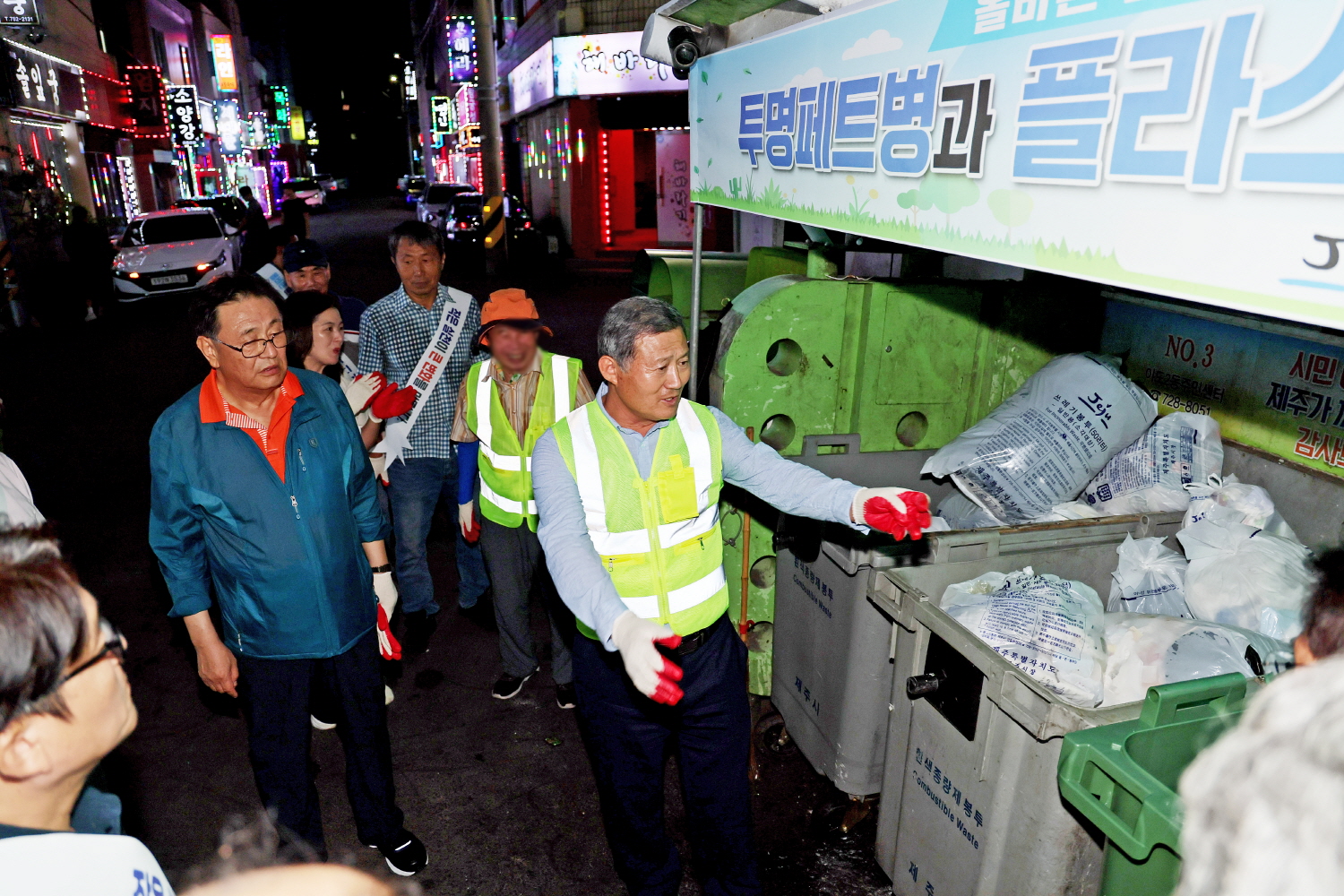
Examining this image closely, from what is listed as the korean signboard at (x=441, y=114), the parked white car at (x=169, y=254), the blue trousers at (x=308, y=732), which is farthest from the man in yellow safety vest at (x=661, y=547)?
the korean signboard at (x=441, y=114)

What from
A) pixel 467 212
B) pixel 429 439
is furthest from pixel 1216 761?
pixel 467 212

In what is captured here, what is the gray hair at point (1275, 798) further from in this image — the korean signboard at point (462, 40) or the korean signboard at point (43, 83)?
the korean signboard at point (462, 40)

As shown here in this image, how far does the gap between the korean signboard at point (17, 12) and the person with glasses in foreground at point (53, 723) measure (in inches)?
658

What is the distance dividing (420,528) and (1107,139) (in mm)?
3755

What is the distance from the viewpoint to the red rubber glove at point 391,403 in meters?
3.99

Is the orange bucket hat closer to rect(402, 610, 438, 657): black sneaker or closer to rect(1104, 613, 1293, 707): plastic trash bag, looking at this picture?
rect(402, 610, 438, 657): black sneaker

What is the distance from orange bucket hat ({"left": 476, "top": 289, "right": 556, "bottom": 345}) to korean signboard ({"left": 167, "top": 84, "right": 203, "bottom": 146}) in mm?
28287

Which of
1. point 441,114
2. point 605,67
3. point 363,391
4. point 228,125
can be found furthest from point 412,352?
point 228,125

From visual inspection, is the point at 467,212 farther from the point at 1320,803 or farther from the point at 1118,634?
the point at 1320,803

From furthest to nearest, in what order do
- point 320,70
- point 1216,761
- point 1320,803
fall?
point 320,70, point 1216,761, point 1320,803

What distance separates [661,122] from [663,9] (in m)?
16.3

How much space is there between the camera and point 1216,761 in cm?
82

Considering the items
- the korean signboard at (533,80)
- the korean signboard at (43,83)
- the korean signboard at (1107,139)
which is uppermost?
the korean signboard at (533,80)

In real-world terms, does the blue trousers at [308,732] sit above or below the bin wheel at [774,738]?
above
